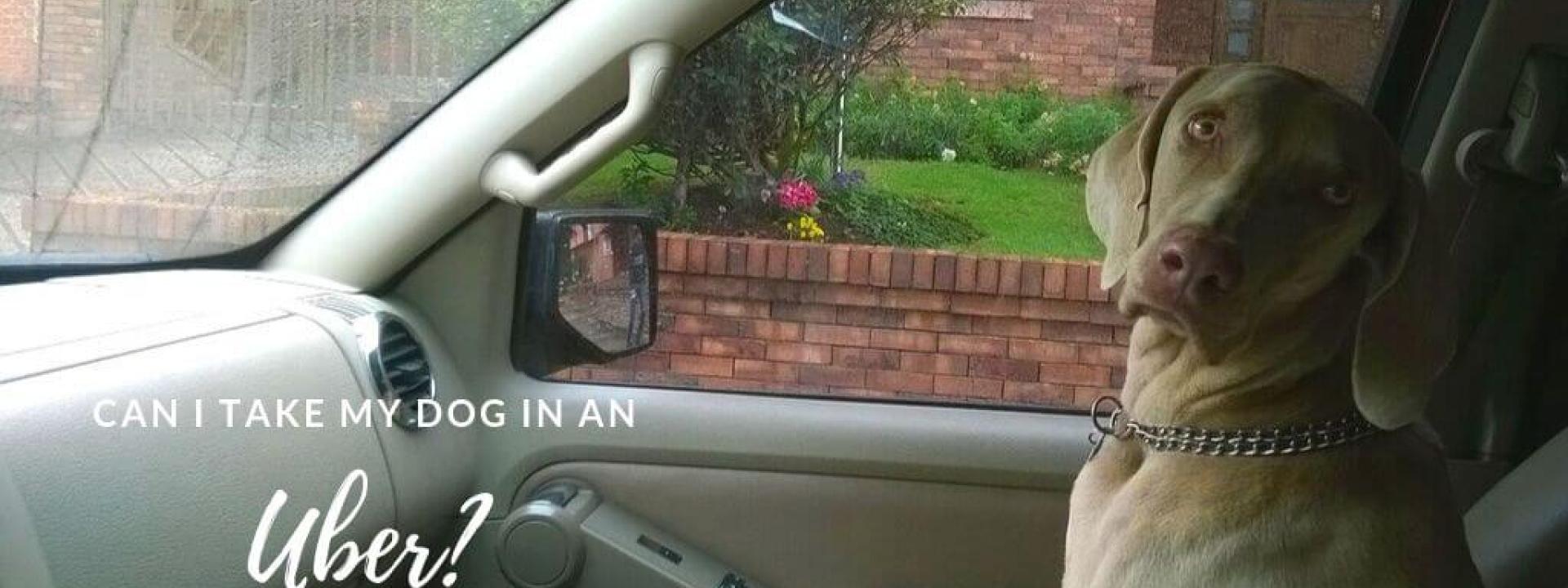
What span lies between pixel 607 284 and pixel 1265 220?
1.39 m

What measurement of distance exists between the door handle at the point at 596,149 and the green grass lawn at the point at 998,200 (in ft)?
0.99

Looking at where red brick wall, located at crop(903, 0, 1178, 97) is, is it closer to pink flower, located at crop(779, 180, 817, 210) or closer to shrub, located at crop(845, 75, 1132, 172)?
shrub, located at crop(845, 75, 1132, 172)

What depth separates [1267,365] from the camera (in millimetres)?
2088

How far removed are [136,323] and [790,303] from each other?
1.31 meters

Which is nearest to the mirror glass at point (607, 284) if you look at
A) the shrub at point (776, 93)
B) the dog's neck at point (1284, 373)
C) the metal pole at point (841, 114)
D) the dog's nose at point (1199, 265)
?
the shrub at point (776, 93)

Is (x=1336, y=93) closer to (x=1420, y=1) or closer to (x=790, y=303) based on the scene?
(x=1420, y=1)

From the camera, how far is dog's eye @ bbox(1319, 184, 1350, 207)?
2051mm

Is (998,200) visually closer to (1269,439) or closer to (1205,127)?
(1205,127)

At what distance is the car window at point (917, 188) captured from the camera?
9.74 ft

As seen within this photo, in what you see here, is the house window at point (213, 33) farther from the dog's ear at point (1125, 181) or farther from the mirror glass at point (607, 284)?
the dog's ear at point (1125, 181)

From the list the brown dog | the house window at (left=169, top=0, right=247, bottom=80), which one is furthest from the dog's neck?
the house window at (left=169, top=0, right=247, bottom=80)

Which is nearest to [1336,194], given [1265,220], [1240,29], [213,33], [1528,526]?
[1265,220]

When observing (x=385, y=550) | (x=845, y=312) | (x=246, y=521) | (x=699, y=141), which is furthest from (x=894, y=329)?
(x=246, y=521)

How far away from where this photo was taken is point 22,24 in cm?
224
